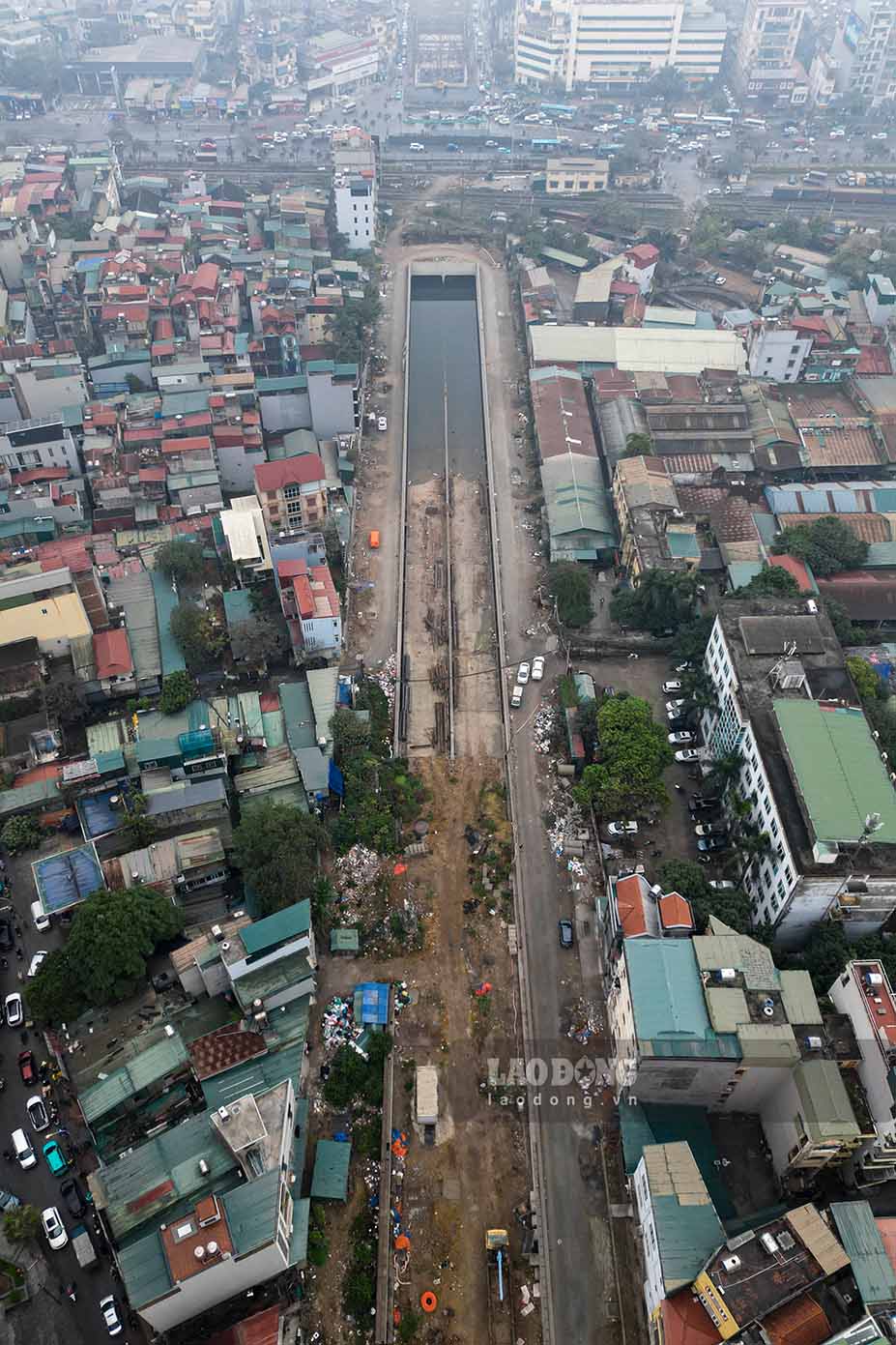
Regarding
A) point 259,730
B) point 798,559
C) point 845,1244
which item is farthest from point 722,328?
point 845,1244

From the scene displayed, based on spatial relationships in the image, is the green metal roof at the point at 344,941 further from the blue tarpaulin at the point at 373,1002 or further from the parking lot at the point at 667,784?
the parking lot at the point at 667,784

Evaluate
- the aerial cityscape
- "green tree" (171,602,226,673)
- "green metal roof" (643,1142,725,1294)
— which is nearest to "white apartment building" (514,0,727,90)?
the aerial cityscape

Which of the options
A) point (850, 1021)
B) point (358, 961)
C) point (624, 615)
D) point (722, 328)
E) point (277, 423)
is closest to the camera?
point (850, 1021)

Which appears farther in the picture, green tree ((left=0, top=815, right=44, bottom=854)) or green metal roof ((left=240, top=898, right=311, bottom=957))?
green tree ((left=0, top=815, right=44, bottom=854))

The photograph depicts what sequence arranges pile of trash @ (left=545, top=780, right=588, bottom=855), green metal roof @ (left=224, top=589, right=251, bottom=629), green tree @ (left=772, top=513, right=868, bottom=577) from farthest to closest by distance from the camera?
green tree @ (left=772, top=513, right=868, bottom=577), green metal roof @ (left=224, top=589, right=251, bottom=629), pile of trash @ (left=545, top=780, right=588, bottom=855)

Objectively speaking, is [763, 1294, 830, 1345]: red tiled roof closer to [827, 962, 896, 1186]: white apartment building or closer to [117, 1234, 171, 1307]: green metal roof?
[827, 962, 896, 1186]: white apartment building

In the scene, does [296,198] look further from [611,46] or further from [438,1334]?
[438,1334]

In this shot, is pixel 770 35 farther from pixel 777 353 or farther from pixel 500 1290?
pixel 500 1290
